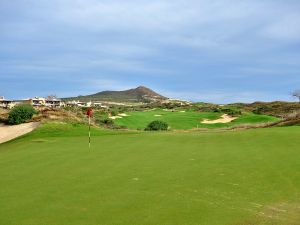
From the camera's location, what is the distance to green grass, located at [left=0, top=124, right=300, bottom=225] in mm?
8036

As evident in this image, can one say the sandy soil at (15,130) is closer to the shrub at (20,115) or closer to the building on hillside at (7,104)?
the shrub at (20,115)

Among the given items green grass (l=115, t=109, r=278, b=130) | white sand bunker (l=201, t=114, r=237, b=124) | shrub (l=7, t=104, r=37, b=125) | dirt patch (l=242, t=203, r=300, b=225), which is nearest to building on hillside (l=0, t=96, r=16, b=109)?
green grass (l=115, t=109, r=278, b=130)

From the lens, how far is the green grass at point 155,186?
26.4 ft

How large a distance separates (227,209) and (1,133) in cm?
2880

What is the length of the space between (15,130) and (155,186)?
26.1m

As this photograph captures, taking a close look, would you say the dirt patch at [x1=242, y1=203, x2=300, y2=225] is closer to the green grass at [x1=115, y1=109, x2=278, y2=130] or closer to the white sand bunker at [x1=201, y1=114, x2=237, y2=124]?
the green grass at [x1=115, y1=109, x2=278, y2=130]

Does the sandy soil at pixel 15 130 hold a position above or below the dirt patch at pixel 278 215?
above

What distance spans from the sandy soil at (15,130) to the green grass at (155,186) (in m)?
15.0

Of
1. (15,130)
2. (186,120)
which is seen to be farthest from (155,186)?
(186,120)

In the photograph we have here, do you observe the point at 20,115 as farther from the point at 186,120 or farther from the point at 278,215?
the point at 278,215

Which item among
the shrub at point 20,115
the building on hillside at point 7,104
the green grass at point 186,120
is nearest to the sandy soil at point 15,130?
the shrub at point 20,115

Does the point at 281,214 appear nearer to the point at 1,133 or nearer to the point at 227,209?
the point at 227,209

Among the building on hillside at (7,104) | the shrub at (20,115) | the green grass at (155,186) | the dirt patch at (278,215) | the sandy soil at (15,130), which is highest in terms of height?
the building on hillside at (7,104)

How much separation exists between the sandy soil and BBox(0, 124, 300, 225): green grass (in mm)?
14986
